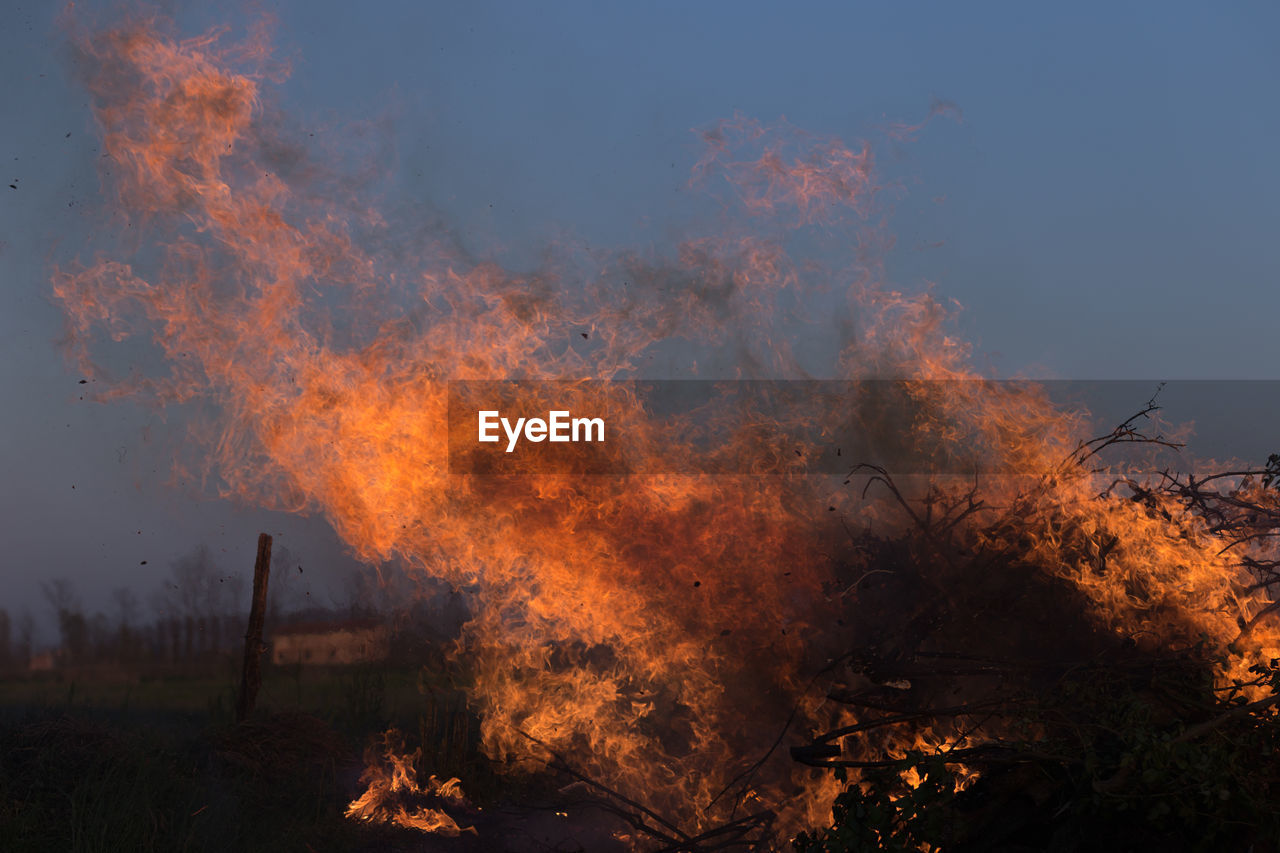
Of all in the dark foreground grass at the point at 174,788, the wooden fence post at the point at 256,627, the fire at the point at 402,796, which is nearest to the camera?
the dark foreground grass at the point at 174,788

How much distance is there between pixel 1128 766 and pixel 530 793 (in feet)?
33.5

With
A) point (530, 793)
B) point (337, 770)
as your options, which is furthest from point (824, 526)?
point (337, 770)

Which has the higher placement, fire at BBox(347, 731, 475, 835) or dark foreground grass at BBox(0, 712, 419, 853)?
dark foreground grass at BBox(0, 712, 419, 853)

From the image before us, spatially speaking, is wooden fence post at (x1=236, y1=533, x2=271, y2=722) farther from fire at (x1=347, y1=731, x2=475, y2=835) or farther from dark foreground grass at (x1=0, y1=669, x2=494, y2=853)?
fire at (x1=347, y1=731, x2=475, y2=835)

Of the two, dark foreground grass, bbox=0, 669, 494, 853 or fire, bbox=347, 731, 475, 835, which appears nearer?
dark foreground grass, bbox=0, 669, 494, 853

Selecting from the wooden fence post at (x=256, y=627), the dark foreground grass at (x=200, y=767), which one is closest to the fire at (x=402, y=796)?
the dark foreground grass at (x=200, y=767)

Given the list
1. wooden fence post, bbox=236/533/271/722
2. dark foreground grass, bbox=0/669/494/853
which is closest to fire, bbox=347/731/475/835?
dark foreground grass, bbox=0/669/494/853

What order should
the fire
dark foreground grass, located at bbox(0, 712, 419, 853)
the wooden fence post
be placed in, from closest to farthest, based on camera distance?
dark foreground grass, located at bbox(0, 712, 419, 853) < the fire < the wooden fence post

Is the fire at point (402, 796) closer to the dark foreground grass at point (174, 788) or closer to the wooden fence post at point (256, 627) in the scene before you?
the dark foreground grass at point (174, 788)

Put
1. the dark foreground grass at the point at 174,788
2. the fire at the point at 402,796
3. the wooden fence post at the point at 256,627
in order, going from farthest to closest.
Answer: the wooden fence post at the point at 256,627 → the fire at the point at 402,796 → the dark foreground grass at the point at 174,788

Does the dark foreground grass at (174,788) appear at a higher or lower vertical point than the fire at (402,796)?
higher

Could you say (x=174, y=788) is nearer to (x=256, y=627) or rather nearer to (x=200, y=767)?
(x=200, y=767)

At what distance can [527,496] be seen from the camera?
10.8 meters

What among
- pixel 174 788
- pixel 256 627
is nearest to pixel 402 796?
pixel 174 788
